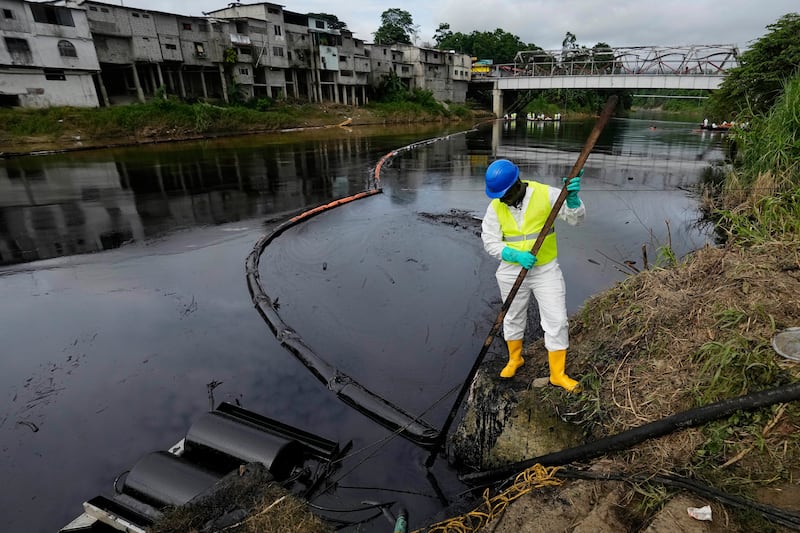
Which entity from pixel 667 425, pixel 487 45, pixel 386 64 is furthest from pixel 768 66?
pixel 487 45

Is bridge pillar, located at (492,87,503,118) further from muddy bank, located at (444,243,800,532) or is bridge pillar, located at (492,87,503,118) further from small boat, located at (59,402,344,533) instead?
A: small boat, located at (59,402,344,533)

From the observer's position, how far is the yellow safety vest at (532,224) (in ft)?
11.4

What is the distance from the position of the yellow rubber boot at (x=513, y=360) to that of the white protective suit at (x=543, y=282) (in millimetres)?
92

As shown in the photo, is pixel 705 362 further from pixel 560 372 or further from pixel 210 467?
pixel 210 467

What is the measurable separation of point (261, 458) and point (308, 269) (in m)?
4.97

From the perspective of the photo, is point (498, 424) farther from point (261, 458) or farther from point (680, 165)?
point (680, 165)

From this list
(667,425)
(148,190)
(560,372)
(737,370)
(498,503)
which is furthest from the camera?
(148,190)

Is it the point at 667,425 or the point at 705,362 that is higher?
the point at 705,362

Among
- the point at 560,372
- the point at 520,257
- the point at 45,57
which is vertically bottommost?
the point at 560,372

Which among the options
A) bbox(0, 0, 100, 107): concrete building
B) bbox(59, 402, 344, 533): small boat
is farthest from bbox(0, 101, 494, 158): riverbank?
bbox(59, 402, 344, 533): small boat

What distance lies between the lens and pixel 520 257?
3.35 metres

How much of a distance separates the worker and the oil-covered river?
1659mm

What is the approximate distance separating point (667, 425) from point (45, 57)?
39454mm

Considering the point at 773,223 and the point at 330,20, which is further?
the point at 330,20
